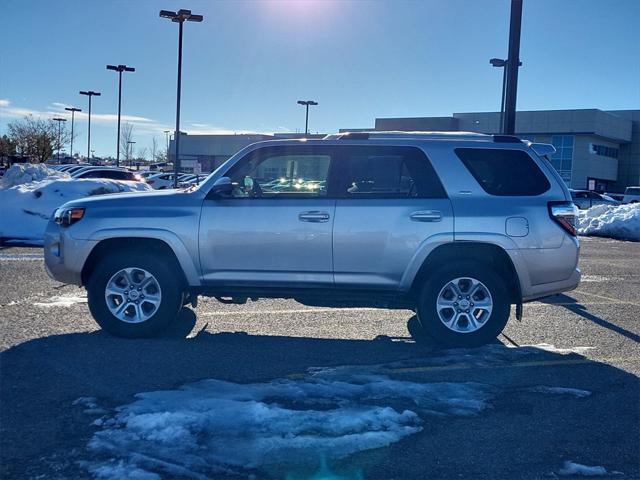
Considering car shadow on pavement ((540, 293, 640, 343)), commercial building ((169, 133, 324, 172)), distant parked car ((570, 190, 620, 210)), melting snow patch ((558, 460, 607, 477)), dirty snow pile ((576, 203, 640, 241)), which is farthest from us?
commercial building ((169, 133, 324, 172))

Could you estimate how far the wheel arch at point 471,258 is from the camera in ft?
22.0

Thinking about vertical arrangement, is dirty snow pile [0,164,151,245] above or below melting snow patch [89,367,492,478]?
above

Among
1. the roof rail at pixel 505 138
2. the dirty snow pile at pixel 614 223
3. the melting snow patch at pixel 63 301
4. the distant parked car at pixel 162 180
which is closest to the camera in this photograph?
the roof rail at pixel 505 138

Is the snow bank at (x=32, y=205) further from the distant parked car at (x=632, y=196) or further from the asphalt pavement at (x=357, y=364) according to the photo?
the distant parked car at (x=632, y=196)

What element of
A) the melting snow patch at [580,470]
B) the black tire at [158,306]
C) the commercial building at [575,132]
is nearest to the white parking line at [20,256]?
the black tire at [158,306]

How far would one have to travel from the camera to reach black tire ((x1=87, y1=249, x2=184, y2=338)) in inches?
267

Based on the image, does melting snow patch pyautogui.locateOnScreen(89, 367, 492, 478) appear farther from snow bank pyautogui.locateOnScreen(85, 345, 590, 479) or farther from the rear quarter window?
the rear quarter window

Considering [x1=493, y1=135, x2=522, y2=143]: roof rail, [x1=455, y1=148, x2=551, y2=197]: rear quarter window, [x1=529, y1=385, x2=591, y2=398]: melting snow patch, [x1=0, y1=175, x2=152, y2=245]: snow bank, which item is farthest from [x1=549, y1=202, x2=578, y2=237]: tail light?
[x1=0, y1=175, x2=152, y2=245]: snow bank

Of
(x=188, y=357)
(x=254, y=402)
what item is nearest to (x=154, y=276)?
(x=188, y=357)

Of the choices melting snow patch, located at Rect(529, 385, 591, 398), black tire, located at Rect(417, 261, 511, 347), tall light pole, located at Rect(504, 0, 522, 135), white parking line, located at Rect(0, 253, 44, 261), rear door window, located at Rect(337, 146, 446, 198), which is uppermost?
tall light pole, located at Rect(504, 0, 522, 135)

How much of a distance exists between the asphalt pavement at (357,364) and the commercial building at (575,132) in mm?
52675

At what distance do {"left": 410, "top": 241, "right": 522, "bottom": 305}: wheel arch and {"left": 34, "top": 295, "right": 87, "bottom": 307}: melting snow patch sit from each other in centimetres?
435

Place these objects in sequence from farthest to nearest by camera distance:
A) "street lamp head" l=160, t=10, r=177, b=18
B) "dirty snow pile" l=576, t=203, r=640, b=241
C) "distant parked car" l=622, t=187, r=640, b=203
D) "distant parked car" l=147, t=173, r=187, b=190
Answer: "distant parked car" l=622, t=187, r=640, b=203
"distant parked car" l=147, t=173, r=187, b=190
"street lamp head" l=160, t=10, r=177, b=18
"dirty snow pile" l=576, t=203, r=640, b=241

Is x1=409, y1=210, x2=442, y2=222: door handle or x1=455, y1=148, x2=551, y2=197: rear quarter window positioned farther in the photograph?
x1=455, y1=148, x2=551, y2=197: rear quarter window
